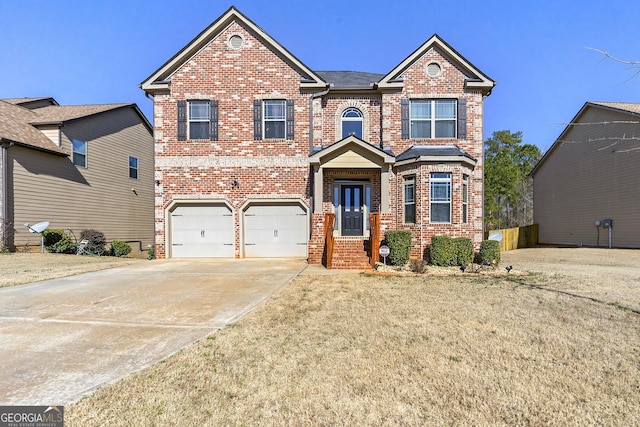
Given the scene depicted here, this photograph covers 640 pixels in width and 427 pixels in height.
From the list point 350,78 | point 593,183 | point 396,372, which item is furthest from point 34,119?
point 593,183

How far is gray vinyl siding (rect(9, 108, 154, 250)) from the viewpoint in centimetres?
1415

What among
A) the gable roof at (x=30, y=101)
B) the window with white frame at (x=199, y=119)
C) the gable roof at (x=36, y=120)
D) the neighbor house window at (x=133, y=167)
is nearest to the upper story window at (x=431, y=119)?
the window with white frame at (x=199, y=119)

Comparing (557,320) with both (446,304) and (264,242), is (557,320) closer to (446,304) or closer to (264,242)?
(446,304)

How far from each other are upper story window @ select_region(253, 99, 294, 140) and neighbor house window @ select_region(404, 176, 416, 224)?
493 centimetres

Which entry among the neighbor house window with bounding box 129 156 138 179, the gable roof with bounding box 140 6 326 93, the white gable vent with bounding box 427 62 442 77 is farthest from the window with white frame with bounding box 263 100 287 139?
the neighbor house window with bounding box 129 156 138 179

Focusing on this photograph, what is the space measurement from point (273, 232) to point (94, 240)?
9.09 meters

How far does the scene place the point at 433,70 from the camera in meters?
13.0

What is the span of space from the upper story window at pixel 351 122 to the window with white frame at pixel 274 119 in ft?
8.06

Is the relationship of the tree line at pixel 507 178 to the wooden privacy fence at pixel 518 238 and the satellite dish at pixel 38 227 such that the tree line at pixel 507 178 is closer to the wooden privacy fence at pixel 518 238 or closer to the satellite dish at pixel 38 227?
the wooden privacy fence at pixel 518 238

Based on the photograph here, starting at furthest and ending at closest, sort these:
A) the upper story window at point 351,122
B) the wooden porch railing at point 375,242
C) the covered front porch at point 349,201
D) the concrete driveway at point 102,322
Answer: the upper story window at point 351,122, the covered front porch at point 349,201, the wooden porch railing at point 375,242, the concrete driveway at point 102,322

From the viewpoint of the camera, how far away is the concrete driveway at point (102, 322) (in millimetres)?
3277

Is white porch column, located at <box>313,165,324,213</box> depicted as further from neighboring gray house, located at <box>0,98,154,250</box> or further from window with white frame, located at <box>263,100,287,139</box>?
neighboring gray house, located at <box>0,98,154,250</box>

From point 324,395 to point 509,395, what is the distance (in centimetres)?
165

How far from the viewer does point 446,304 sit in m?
5.99
